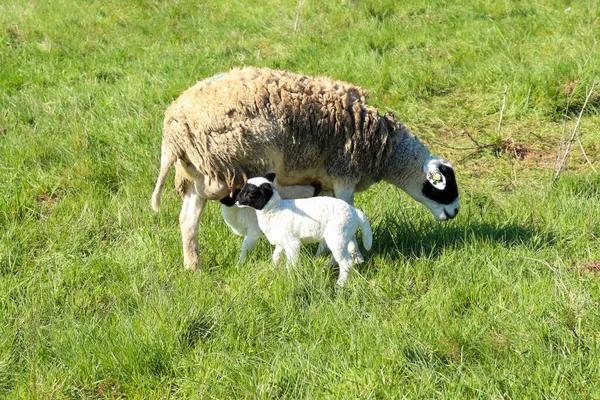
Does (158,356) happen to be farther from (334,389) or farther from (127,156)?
(127,156)

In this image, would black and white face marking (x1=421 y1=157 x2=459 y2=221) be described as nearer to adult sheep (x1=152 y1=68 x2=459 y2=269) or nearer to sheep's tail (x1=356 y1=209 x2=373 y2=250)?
adult sheep (x1=152 y1=68 x2=459 y2=269)

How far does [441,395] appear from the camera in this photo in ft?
11.7

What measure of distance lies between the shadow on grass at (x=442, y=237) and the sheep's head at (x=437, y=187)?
15 cm

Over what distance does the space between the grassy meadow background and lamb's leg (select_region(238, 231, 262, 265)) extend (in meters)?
0.08

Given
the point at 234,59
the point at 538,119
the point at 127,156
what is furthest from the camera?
the point at 234,59

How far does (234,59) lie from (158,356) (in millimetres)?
6013

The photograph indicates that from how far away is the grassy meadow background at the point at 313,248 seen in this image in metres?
3.94

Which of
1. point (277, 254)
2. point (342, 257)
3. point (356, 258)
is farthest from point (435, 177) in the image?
point (277, 254)

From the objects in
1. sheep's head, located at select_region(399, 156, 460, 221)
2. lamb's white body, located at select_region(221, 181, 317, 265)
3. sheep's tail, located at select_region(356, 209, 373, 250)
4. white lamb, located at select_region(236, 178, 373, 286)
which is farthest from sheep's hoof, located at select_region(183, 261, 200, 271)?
sheep's head, located at select_region(399, 156, 460, 221)

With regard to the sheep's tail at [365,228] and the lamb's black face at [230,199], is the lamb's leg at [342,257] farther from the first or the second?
the lamb's black face at [230,199]

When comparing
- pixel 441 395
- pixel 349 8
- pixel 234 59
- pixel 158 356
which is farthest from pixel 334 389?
pixel 349 8

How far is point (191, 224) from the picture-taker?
17.8 ft

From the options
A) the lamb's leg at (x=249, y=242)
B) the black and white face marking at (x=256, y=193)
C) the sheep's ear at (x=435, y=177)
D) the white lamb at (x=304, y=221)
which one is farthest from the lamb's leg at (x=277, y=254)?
the sheep's ear at (x=435, y=177)

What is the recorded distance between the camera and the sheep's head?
19.3 feet
